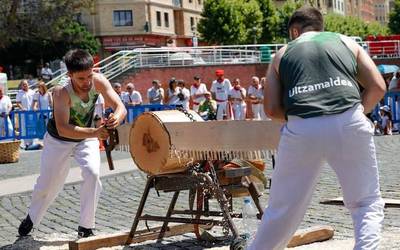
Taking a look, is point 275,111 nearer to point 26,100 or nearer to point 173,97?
point 173,97

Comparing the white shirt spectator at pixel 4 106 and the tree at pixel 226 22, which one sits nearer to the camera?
the white shirt spectator at pixel 4 106

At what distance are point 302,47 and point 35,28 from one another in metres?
57.9

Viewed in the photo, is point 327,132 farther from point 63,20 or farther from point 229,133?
point 63,20

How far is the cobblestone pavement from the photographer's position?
7.76 meters

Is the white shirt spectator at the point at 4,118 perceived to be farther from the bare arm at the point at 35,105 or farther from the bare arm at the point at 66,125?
the bare arm at the point at 66,125

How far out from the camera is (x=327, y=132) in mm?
4996

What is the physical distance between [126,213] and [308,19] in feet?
16.8

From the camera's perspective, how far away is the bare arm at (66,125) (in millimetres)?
7398

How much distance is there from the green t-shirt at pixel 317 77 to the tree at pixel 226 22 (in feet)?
253

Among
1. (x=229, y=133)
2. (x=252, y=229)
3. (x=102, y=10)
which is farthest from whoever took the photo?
(x=102, y=10)

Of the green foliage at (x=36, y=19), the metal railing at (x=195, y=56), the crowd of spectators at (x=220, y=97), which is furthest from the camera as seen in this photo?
the green foliage at (x=36, y=19)

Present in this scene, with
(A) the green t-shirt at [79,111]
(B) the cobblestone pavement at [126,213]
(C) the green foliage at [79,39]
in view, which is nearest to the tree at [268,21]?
(C) the green foliage at [79,39]

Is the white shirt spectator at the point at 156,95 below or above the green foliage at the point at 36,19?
below

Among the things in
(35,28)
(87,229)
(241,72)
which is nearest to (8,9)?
(35,28)
